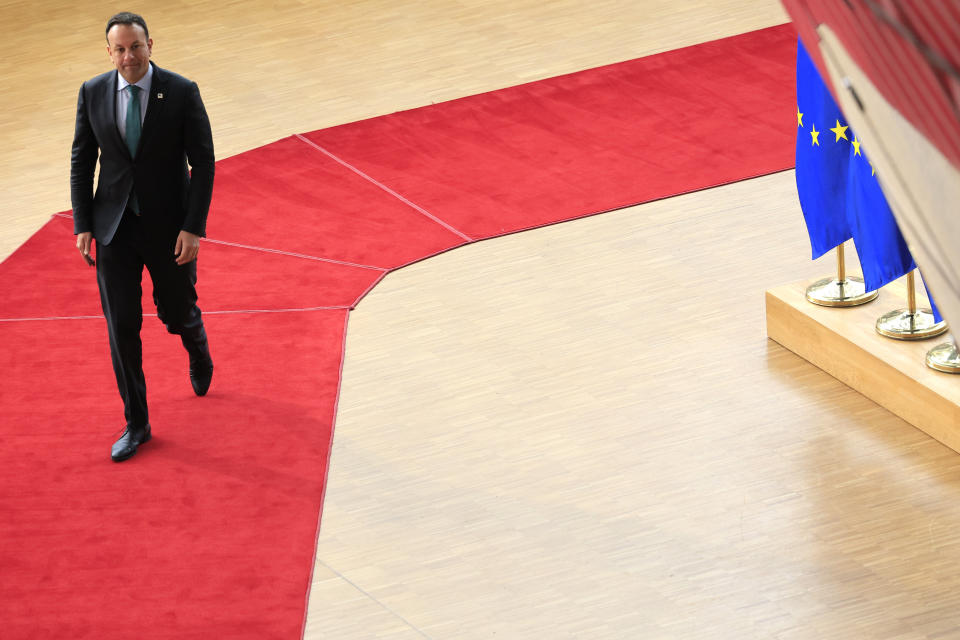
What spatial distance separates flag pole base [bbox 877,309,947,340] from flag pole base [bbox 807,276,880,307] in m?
0.16

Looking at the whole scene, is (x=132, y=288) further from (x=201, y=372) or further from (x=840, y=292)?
(x=840, y=292)

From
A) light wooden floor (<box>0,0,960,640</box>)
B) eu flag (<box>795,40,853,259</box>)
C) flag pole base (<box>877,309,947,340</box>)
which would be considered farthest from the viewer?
eu flag (<box>795,40,853,259</box>)

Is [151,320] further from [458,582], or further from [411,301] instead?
[458,582]

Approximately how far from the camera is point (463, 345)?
4852 millimetres

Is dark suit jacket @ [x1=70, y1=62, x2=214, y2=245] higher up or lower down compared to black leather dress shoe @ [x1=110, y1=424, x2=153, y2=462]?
higher up

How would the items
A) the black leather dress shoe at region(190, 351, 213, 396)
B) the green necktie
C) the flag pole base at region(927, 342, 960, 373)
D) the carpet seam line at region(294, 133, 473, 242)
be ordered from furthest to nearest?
the carpet seam line at region(294, 133, 473, 242) → the black leather dress shoe at region(190, 351, 213, 396) → the green necktie → the flag pole base at region(927, 342, 960, 373)

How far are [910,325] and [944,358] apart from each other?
22 cm

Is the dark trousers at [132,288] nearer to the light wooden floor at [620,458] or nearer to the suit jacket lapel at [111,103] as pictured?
the suit jacket lapel at [111,103]

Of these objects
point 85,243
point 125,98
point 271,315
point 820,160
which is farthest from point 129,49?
point 820,160

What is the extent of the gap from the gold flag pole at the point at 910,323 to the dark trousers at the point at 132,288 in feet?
7.04

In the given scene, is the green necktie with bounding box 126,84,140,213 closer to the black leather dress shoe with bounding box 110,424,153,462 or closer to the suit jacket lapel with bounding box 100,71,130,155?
the suit jacket lapel with bounding box 100,71,130,155

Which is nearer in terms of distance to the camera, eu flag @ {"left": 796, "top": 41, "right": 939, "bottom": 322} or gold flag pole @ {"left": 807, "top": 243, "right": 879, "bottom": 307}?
eu flag @ {"left": 796, "top": 41, "right": 939, "bottom": 322}

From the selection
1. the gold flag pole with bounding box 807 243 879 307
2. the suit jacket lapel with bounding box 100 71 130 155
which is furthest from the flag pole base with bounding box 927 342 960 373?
the suit jacket lapel with bounding box 100 71 130 155

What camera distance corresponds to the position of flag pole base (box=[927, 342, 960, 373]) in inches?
156
